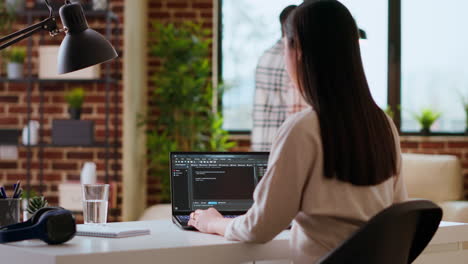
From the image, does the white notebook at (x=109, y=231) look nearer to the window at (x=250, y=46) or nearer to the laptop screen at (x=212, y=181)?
the laptop screen at (x=212, y=181)

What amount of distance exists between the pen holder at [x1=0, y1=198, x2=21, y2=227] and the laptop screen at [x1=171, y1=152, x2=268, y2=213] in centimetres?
48

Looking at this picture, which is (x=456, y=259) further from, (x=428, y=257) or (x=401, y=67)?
(x=401, y=67)

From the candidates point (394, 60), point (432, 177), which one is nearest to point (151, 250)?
point (432, 177)

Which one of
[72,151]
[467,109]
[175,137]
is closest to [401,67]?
[467,109]

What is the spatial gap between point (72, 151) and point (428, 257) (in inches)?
121

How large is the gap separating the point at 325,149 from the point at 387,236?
0.25 meters

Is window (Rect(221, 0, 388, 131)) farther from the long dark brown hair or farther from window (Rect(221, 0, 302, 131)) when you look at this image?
the long dark brown hair

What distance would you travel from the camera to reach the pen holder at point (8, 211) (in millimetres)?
2059

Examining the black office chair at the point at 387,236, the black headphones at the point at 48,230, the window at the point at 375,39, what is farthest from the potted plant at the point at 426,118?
the black headphones at the point at 48,230

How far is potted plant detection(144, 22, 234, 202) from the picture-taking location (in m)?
5.21

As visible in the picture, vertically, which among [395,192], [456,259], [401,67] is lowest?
[456,259]

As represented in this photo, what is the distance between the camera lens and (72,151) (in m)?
4.73

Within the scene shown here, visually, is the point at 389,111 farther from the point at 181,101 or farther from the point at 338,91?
the point at 338,91

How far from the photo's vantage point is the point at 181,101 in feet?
17.2
